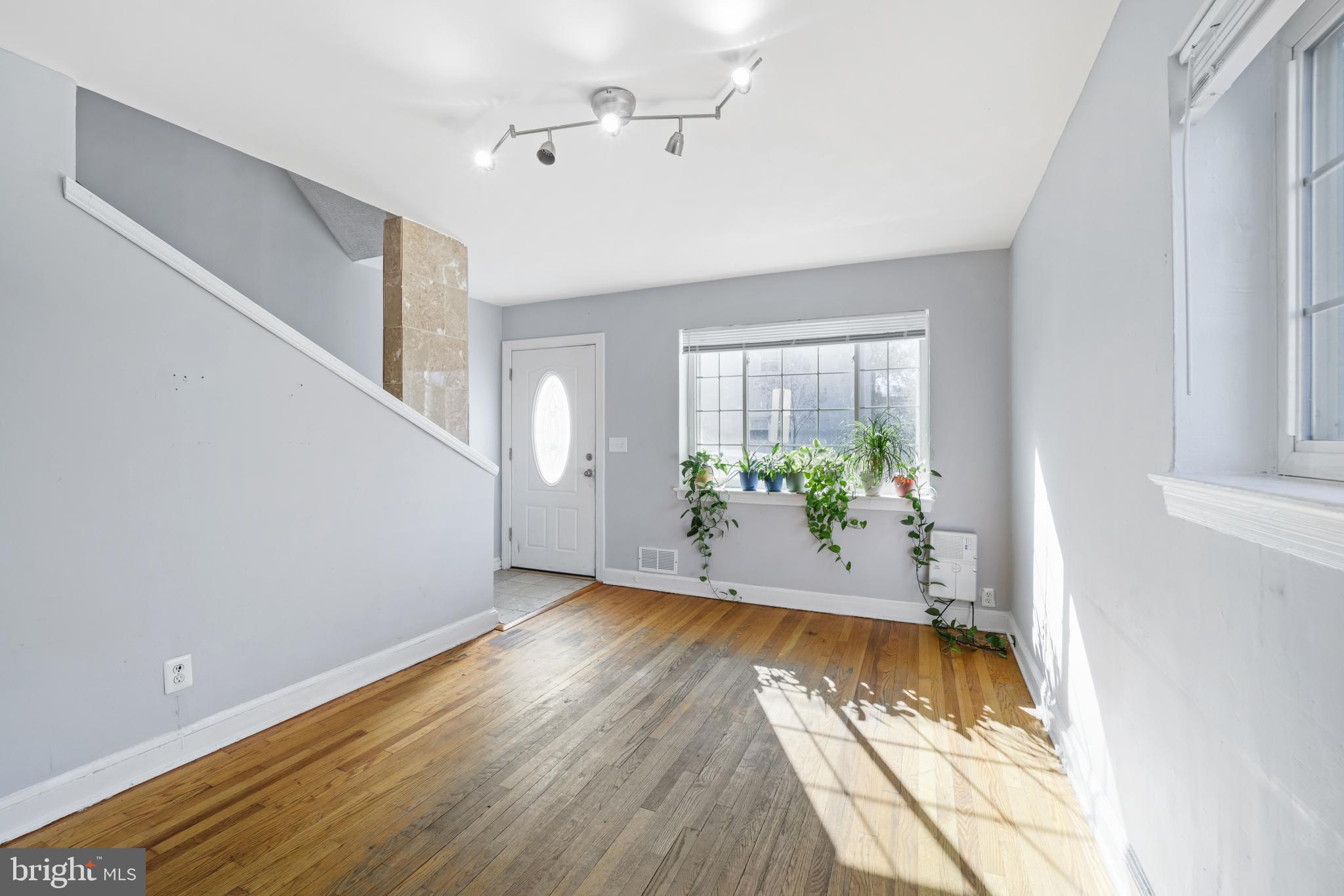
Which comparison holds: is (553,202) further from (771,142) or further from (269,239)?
(269,239)

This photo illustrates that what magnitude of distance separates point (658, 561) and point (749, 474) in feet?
3.34

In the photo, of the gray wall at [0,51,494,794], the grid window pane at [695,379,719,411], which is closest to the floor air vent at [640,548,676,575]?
the grid window pane at [695,379,719,411]

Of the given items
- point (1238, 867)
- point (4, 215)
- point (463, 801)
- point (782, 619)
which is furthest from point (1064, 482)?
point (4, 215)


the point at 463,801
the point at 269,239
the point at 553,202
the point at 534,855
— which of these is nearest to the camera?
the point at 534,855

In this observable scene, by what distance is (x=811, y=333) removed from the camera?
4066 millimetres

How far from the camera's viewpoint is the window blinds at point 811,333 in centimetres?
381

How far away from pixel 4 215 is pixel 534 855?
250 cm

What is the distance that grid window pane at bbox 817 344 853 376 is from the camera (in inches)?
158

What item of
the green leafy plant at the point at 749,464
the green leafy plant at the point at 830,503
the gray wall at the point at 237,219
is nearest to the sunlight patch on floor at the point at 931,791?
the green leafy plant at the point at 830,503

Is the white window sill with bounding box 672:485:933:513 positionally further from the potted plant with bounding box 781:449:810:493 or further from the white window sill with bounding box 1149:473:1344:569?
the white window sill with bounding box 1149:473:1344:569

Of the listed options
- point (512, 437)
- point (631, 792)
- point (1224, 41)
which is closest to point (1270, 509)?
point (1224, 41)

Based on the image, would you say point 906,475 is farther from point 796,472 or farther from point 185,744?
point 185,744

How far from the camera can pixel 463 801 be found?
197 centimetres

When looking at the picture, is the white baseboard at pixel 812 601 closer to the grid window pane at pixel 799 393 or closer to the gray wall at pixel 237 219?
the grid window pane at pixel 799 393
